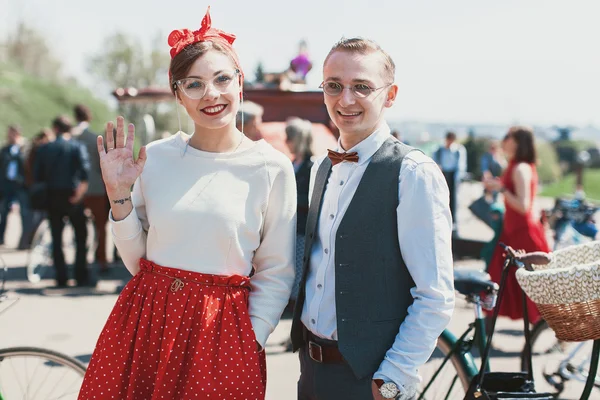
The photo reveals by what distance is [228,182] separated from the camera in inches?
88.2

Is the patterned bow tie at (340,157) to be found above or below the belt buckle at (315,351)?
above

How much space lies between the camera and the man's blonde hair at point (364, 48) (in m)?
2.10

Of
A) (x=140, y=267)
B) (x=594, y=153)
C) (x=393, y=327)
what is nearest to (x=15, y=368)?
(x=140, y=267)

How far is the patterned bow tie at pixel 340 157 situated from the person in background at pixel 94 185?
244 inches

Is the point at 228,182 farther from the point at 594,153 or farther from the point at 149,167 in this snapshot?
the point at 594,153

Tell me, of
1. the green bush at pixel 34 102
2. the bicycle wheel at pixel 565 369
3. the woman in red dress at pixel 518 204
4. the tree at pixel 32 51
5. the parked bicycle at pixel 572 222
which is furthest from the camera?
the tree at pixel 32 51

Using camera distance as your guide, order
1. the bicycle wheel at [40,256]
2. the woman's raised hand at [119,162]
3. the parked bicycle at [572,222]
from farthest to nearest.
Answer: the bicycle wheel at [40,256] → the parked bicycle at [572,222] → the woman's raised hand at [119,162]

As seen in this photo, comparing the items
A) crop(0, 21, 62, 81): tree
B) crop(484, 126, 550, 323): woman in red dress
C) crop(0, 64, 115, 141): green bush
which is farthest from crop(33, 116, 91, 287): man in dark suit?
crop(0, 21, 62, 81): tree

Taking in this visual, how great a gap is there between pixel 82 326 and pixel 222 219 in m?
4.27

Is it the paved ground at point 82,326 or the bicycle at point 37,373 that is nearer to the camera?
the bicycle at point 37,373

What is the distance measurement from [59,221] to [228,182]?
5768mm

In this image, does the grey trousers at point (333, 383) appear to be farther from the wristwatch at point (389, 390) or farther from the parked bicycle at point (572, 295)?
the parked bicycle at point (572, 295)

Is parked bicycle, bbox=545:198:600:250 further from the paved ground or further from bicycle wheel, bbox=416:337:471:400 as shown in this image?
bicycle wheel, bbox=416:337:471:400

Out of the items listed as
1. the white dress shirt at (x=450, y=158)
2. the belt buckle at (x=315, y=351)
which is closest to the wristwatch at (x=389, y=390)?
the belt buckle at (x=315, y=351)
